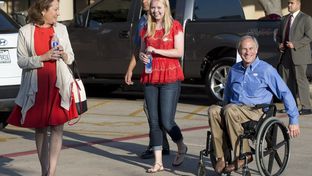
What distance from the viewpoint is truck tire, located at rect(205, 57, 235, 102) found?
13.0 metres

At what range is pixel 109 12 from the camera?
1407 centimetres

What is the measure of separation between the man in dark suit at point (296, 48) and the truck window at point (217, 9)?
68.5 inches

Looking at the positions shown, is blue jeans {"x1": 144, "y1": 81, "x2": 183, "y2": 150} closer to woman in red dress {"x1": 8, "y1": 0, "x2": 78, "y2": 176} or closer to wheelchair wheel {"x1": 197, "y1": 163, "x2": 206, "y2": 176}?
wheelchair wheel {"x1": 197, "y1": 163, "x2": 206, "y2": 176}

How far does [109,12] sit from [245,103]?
7.18 meters

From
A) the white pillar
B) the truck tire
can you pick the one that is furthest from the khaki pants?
the white pillar

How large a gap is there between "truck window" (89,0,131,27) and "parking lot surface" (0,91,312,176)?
5.86 ft

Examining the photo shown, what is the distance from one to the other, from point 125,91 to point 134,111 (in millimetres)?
3214

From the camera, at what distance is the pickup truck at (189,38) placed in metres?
12.8

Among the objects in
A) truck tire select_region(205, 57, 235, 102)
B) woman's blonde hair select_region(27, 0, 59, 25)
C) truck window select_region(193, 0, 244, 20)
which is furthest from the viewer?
truck window select_region(193, 0, 244, 20)

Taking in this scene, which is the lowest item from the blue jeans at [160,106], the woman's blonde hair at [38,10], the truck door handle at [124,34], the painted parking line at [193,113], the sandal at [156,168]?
the painted parking line at [193,113]

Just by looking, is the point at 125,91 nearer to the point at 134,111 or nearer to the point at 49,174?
the point at 134,111

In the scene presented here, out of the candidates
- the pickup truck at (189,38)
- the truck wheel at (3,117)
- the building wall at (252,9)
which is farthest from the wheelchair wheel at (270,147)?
the building wall at (252,9)

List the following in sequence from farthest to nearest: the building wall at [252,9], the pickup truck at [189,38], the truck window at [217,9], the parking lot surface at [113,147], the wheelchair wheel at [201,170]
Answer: the building wall at [252,9]
the truck window at [217,9]
the pickup truck at [189,38]
the parking lot surface at [113,147]
the wheelchair wheel at [201,170]

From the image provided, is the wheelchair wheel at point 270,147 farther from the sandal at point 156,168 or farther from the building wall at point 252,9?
the building wall at point 252,9
